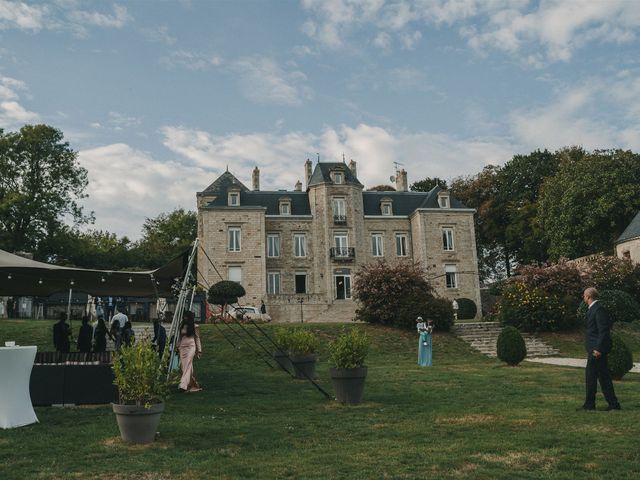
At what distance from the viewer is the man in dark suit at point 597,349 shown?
8383mm

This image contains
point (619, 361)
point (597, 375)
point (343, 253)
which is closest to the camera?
point (597, 375)

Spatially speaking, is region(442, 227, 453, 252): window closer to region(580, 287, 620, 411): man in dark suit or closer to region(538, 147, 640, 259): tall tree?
region(538, 147, 640, 259): tall tree

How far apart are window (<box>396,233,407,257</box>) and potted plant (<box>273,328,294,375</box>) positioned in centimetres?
2902

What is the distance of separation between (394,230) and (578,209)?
13.0 m

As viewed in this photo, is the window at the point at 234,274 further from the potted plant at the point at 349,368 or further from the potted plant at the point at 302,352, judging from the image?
the potted plant at the point at 349,368

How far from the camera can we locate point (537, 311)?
27094 millimetres

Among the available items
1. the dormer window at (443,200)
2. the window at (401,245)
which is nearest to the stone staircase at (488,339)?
the window at (401,245)

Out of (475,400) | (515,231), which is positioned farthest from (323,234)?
(475,400)

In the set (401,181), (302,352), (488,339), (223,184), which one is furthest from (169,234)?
(302,352)

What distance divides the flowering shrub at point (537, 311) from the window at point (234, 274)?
19.0m

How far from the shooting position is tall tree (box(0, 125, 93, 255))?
135 feet

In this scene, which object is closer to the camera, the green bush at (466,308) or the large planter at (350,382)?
the large planter at (350,382)

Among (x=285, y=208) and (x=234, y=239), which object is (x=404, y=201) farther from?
(x=234, y=239)

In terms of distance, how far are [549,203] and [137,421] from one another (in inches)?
1675
